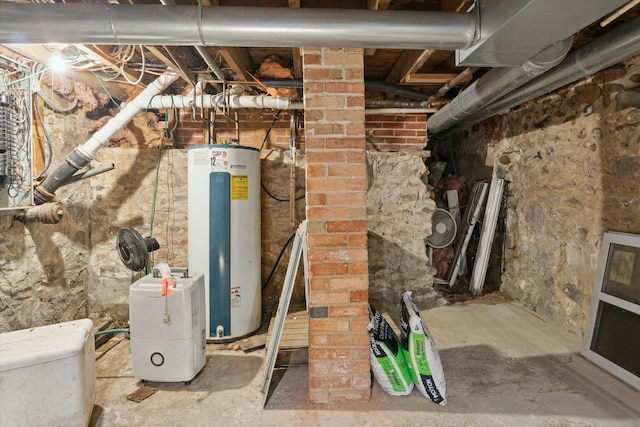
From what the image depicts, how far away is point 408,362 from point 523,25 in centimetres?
175

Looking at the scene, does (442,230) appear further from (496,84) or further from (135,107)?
(135,107)

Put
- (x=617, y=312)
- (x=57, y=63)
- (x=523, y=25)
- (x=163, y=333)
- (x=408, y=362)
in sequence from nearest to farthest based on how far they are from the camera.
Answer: (x=523, y=25) < (x=408, y=362) < (x=163, y=333) < (x=617, y=312) < (x=57, y=63)

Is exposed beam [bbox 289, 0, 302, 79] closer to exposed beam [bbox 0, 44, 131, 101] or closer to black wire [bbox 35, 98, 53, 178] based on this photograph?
exposed beam [bbox 0, 44, 131, 101]

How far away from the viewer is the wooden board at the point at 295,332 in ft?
7.34

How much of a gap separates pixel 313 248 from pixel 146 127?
2.31 metres

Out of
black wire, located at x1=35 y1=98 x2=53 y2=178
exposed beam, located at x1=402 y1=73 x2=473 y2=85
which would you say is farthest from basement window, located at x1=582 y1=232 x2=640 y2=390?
black wire, located at x1=35 y1=98 x2=53 y2=178

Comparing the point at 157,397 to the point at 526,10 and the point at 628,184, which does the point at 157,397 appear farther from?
the point at 628,184

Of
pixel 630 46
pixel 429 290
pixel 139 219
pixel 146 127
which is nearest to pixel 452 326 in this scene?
pixel 429 290

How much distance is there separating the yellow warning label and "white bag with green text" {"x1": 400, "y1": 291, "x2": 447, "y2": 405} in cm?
157

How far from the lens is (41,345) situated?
4.75 feet

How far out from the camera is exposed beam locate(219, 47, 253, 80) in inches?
81.6

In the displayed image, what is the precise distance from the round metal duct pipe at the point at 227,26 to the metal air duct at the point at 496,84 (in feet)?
1.58

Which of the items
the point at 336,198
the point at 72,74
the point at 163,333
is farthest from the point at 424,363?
the point at 72,74

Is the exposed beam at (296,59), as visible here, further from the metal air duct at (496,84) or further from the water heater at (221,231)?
the metal air duct at (496,84)
